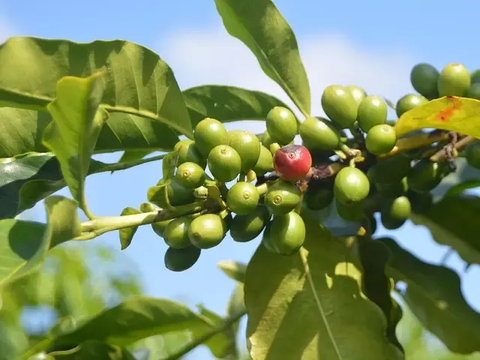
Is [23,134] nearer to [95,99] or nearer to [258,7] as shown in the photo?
[95,99]

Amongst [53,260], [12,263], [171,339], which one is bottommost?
[171,339]

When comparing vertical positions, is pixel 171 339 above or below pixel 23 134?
below

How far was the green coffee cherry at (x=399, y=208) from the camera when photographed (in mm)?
1590

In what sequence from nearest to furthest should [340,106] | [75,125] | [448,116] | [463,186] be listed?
[75,125] → [448,116] → [340,106] → [463,186]

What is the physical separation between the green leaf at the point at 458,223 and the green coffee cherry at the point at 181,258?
83cm

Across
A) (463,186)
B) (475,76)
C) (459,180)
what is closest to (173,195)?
(475,76)

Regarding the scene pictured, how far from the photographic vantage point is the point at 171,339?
4.75m

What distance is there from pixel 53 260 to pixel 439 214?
512 cm

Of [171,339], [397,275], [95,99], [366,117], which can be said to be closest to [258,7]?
[366,117]

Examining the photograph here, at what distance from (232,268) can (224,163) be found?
2.83 ft

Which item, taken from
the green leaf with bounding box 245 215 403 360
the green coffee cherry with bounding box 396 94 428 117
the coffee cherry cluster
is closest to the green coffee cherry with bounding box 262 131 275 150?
the coffee cherry cluster

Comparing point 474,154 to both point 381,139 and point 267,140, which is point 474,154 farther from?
point 267,140

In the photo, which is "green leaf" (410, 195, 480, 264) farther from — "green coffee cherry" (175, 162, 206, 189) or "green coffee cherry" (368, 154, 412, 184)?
"green coffee cherry" (175, 162, 206, 189)

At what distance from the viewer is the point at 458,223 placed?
1.83 meters
